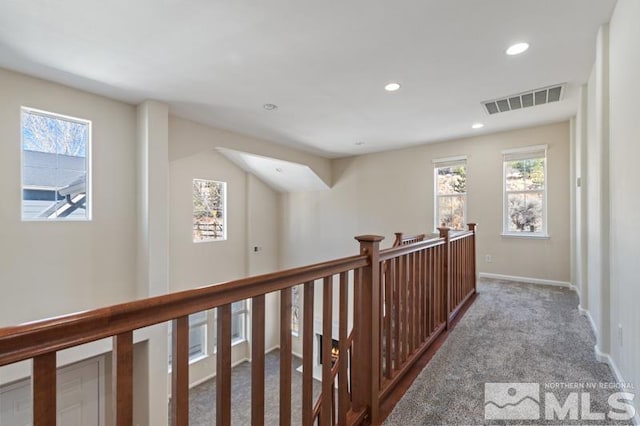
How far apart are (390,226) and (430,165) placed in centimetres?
146

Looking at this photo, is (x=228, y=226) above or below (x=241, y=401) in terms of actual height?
above

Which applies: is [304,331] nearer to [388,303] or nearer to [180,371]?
[180,371]

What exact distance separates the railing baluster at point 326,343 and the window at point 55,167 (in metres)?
3.55

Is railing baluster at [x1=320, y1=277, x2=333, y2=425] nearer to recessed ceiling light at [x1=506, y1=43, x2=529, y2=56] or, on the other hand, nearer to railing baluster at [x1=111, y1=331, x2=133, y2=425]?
railing baluster at [x1=111, y1=331, x2=133, y2=425]

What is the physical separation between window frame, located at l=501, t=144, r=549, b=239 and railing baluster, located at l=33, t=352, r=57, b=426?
565 centimetres

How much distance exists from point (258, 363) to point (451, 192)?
5284 millimetres

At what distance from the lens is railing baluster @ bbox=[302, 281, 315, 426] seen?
50.3 inches

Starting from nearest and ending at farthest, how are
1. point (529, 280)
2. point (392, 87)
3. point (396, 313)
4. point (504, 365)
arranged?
point (396, 313) → point (504, 365) → point (392, 87) → point (529, 280)

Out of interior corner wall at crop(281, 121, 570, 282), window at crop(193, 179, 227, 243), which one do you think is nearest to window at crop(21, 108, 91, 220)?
window at crop(193, 179, 227, 243)

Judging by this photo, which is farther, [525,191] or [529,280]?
[525,191]

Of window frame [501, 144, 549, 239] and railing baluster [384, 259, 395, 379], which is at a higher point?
window frame [501, 144, 549, 239]

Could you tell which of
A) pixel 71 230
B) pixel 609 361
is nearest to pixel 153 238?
pixel 71 230

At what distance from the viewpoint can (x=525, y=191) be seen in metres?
4.82

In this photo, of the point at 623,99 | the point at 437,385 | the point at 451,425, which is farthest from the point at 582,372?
the point at 623,99
